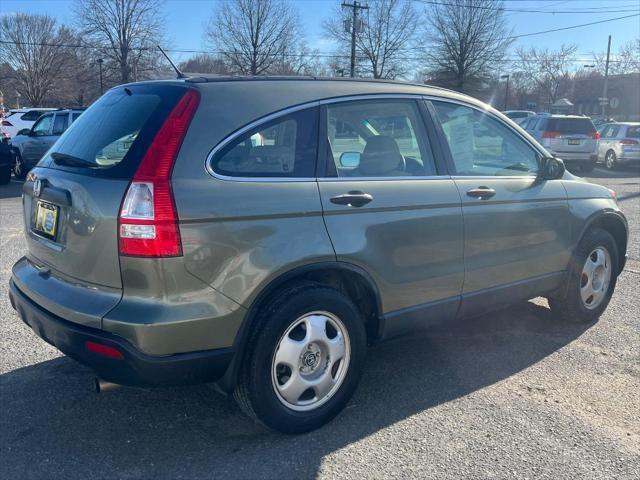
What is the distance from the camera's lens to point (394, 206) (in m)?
3.45

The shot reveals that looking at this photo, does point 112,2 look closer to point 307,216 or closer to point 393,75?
point 393,75

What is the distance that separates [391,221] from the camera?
11.2 feet

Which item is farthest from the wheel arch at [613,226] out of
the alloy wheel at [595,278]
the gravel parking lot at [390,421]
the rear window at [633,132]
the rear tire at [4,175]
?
the rear window at [633,132]

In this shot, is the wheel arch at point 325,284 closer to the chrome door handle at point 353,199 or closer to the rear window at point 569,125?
the chrome door handle at point 353,199

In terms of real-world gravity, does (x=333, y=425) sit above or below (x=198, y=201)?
below

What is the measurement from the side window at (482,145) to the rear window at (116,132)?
72.4 inches

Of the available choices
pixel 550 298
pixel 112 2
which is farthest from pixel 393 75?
pixel 550 298

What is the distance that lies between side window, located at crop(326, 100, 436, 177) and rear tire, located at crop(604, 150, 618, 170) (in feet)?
63.7

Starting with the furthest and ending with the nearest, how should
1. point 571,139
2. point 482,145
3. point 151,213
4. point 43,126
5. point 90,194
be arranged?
point 571,139
point 43,126
point 482,145
point 90,194
point 151,213

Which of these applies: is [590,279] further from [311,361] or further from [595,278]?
[311,361]

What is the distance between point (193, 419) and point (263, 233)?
1.21 metres

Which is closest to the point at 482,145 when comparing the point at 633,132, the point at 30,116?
the point at 633,132

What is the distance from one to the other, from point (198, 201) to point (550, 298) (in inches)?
130

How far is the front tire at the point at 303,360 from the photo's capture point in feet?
9.82
